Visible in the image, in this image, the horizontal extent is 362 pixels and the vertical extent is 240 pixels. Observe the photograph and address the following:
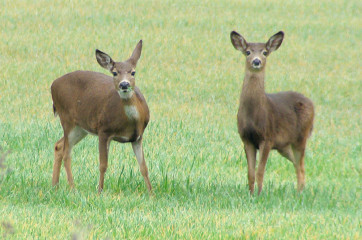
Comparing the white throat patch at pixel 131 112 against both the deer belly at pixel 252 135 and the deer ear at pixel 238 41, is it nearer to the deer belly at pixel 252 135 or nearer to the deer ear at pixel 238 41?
the deer belly at pixel 252 135

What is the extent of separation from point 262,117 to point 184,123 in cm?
571

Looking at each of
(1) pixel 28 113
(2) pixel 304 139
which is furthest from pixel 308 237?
(1) pixel 28 113

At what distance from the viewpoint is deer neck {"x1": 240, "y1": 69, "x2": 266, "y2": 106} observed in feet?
27.2

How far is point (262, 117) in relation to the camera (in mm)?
8258

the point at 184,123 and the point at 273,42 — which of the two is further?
the point at 184,123

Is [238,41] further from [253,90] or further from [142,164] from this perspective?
[142,164]

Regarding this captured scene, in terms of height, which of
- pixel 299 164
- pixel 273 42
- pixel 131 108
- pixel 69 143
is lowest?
pixel 299 164

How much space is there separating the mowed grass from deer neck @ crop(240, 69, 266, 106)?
113 cm

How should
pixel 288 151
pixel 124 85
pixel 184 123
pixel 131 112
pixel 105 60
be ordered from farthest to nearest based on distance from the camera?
pixel 184 123 < pixel 288 151 < pixel 105 60 < pixel 131 112 < pixel 124 85

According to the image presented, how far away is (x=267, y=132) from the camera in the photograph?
27.2ft

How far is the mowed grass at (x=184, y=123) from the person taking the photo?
6969 mm

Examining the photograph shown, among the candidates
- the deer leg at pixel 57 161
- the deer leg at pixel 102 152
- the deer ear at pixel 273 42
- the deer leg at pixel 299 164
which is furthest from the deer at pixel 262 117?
the deer leg at pixel 57 161

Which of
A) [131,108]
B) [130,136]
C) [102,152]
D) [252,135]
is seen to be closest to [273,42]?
[252,135]

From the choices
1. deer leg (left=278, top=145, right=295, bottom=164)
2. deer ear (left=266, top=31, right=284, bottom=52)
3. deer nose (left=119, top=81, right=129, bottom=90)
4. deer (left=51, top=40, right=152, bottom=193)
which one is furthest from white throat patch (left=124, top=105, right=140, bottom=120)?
deer leg (left=278, top=145, right=295, bottom=164)
